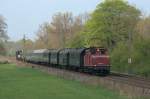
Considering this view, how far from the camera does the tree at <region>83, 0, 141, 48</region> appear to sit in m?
85.5

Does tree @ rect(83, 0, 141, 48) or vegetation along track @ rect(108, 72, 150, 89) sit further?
tree @ rect(83, 0, 141, 48)

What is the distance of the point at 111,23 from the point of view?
289 ft

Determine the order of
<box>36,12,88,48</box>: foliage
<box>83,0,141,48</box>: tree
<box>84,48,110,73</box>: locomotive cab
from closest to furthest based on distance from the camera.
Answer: <box>84,48,110,73</box>: locomotive cab < <box>83,0,141,48</box>: tree < <box>36,12,88,48</box>: foliage

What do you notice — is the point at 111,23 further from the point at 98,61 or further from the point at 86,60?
the point at 98,61

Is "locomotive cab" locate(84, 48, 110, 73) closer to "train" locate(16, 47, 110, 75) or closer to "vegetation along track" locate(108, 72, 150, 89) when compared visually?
"train" locate(16, 47, 110, 75)

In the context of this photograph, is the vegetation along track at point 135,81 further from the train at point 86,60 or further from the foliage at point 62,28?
the foliage at point 62,28

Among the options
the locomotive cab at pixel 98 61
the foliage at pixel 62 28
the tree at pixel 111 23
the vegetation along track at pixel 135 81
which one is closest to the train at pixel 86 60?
the locomotive cab at pixel 98 61

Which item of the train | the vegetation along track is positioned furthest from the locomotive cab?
the vegetation along track

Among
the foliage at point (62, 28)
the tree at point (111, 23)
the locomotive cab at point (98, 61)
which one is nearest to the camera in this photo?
the locomotive cab at point (98, 61)

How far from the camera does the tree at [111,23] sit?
8550cm

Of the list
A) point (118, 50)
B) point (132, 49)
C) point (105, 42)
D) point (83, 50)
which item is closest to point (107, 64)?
point (83, 50)

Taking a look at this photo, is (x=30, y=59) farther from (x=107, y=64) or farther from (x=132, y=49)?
(x=107, y=64)

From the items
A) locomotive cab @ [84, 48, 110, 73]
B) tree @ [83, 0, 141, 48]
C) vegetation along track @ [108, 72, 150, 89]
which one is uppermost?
tree @ [83, 0, 141, 48]

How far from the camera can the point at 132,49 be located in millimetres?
60406
